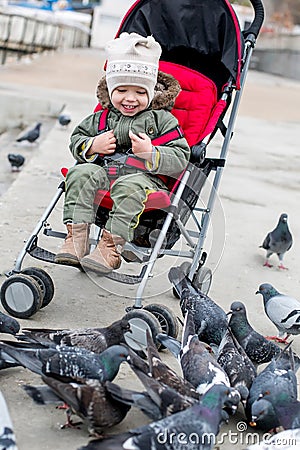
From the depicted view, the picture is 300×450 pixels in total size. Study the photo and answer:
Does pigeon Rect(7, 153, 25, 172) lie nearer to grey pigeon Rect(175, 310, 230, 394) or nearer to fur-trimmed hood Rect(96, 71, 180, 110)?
fur-trimmed hood Rect(96, 71, 180, 110)

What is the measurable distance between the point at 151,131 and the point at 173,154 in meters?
0.25

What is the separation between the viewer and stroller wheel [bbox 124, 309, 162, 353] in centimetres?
394

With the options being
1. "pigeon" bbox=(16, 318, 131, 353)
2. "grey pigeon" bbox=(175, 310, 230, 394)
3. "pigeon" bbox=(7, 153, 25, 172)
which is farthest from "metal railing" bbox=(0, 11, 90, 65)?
"grey pigeon" bbox=(175, 310, 230, 394)

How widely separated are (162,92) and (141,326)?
1.50 meters

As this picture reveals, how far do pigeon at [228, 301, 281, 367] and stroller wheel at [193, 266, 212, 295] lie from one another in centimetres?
64

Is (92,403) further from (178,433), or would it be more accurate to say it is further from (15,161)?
(15,161)

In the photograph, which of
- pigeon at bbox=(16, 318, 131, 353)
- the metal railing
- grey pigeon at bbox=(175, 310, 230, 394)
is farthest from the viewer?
the metal railing

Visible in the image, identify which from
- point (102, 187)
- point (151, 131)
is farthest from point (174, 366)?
point (151, 131)

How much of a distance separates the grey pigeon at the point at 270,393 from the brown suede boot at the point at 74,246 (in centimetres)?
131

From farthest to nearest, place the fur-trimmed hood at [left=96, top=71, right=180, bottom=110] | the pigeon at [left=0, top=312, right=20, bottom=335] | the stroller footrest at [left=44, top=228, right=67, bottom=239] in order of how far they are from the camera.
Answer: the fur-trimmed hood at [left=96, top=71, right=180, bottom=110]
the stroller footrest at [left=44, top=228, right=67, bottom=239]
the pigeon at [left=0, top=312, right=20, bottom=335]

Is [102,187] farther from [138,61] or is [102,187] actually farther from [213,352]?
[213,352]

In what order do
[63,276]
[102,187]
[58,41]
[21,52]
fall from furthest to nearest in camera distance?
[58,41]
[21,52]
[63,276]
[102,187]

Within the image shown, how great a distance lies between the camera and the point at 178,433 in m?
2.81

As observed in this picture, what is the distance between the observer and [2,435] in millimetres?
2703
